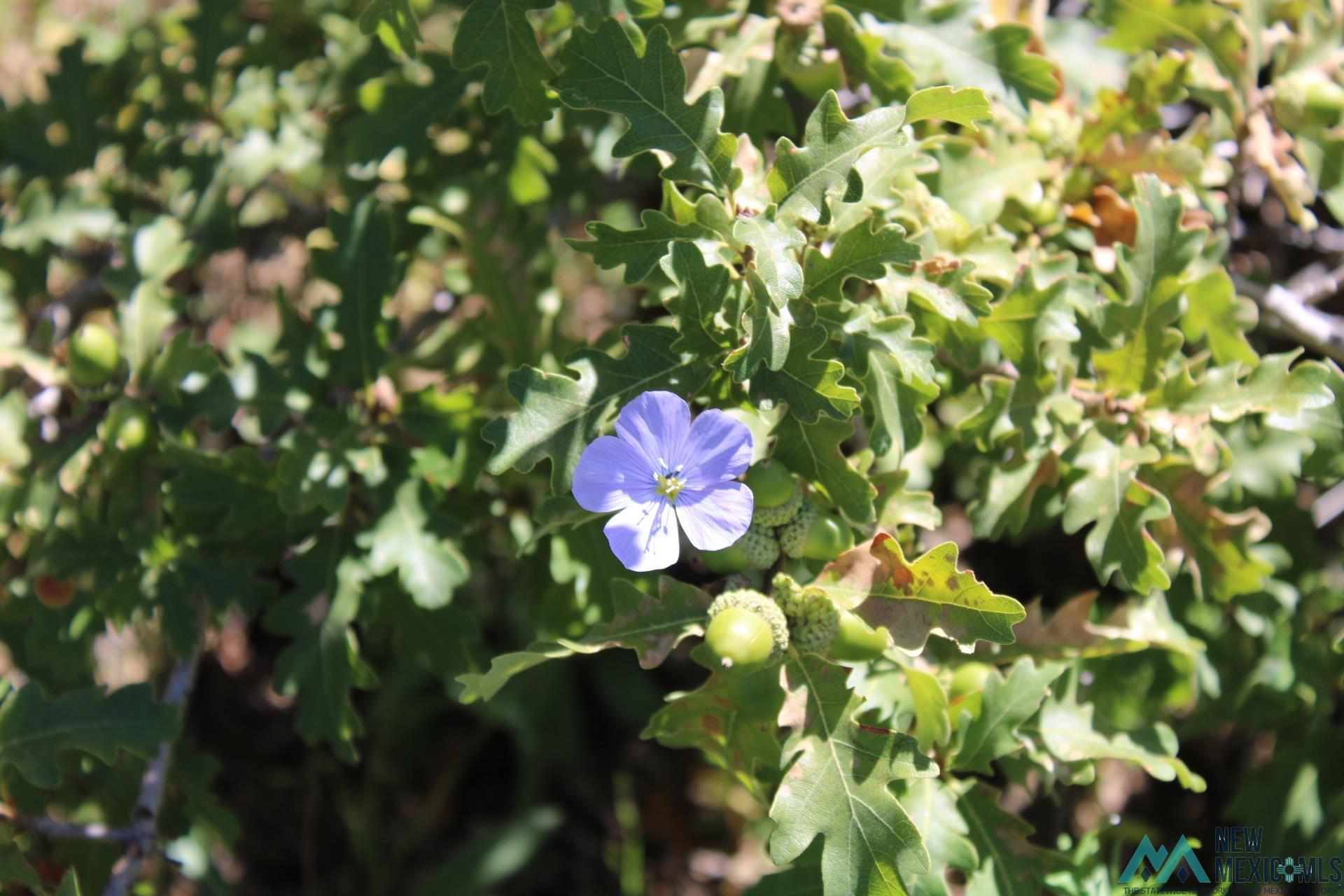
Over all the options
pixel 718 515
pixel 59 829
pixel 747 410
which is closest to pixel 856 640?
pixel 718 515

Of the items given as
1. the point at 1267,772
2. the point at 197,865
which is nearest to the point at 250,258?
the point at 197,865

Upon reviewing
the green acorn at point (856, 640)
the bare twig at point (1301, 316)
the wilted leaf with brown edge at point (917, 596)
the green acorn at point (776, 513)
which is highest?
the green acorn at point (776, 513)

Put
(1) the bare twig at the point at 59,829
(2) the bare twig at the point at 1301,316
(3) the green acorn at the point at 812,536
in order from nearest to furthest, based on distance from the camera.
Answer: (3) the green acorn at the point at 812,536
(1) the bare twig at the point at 59,829
(2) the bare twig at the point at 1301,316

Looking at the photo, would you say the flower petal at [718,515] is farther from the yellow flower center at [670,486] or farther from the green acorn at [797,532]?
the green acorn at [797,532]

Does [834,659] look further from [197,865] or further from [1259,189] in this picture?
[1259,189]

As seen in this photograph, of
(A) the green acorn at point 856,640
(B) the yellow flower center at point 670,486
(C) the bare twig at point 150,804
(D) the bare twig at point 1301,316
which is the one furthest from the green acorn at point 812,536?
(D) the bare twig at point 1301,316

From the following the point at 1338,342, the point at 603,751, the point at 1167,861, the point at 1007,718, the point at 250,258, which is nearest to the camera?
the point at 1007,718

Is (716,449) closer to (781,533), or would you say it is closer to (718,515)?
(718,515)
